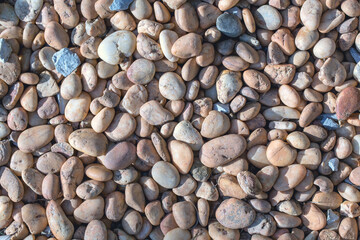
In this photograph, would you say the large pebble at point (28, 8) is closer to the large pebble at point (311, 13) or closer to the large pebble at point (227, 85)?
the large pebble at point (227, 85)

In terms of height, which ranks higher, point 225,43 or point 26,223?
point 225,43

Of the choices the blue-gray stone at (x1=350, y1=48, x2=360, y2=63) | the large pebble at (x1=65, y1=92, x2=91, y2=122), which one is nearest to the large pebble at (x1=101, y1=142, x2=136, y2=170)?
the large pebble at (x1=65, y1=92, x2=91, y2=122)

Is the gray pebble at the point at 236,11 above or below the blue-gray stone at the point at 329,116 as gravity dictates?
above

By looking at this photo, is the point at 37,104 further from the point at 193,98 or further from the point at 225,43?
the point at 225,43

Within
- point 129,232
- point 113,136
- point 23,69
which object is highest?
point 23,69

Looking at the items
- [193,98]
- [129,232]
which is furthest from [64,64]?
[129,232]

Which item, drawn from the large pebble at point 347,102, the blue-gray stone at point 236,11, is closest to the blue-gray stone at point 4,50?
the blue-gray stone at point 236,11
